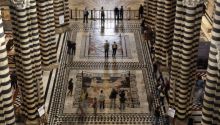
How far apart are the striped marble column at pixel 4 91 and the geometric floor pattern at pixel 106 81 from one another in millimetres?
4261

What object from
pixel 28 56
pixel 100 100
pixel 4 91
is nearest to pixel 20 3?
pixel 28 56

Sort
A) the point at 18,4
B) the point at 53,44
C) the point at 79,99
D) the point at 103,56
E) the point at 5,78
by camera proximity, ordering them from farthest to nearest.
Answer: the point at 103,56 < the point at 53,44 < the point at 79,99 < the point at 18,4 < the point at 5,78

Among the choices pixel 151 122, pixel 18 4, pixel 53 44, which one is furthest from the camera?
pixel 53 44

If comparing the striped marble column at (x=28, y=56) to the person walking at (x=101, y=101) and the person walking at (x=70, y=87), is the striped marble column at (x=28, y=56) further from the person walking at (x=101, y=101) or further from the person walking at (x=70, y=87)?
the person walking at (x=101, y=101)

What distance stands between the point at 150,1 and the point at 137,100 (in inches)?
248

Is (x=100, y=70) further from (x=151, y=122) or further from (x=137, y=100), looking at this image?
(x=151, y=122)

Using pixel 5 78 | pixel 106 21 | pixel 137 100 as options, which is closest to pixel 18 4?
pixel 5 78

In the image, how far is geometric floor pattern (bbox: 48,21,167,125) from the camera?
18016 millimetres

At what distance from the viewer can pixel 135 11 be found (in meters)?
27.5

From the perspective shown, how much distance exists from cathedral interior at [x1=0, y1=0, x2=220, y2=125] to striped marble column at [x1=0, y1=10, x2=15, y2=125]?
0.03m

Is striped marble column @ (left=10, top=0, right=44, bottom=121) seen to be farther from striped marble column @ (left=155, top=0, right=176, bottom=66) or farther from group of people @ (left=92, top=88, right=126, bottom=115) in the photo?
striped marble column @ (left=155, top=0, right=176, bottom=66)

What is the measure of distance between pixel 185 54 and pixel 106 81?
5.28m

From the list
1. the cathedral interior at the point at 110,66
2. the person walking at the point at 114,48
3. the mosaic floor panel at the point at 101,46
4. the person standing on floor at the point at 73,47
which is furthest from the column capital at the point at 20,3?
the person walking at the point at 114,48

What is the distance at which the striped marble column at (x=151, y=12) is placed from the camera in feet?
75.8
